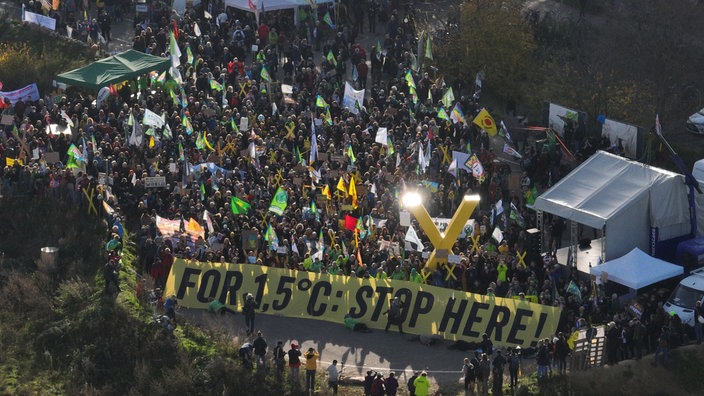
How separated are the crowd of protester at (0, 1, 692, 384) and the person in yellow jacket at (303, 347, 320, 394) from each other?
4344mm

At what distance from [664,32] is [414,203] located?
21788mm

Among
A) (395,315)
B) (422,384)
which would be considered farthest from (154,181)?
(422,384)

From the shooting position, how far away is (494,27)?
2457 inches

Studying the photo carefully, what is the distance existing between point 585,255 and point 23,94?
2230cm

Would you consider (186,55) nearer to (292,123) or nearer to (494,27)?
(292,123)

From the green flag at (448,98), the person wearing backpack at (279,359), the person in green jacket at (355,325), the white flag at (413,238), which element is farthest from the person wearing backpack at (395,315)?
the green flag at (448,98)

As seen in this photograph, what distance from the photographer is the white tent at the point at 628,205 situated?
47344mm

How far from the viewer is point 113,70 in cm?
5719

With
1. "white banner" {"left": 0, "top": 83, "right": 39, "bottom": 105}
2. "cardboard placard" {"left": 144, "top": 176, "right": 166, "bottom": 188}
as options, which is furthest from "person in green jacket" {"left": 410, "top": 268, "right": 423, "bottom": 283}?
"white banner" {"left": 0, "top": 83, "right": 39, "bottom": 105}

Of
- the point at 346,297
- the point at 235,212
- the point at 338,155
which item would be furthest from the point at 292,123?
the point at 346,297

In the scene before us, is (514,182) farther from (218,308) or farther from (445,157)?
(218,308)

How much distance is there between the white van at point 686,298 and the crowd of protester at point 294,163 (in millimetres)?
660

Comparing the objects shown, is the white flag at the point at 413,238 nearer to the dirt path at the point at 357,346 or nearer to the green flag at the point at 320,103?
the dirt path at the point at 357,346

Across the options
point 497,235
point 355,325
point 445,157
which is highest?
point 445,157
